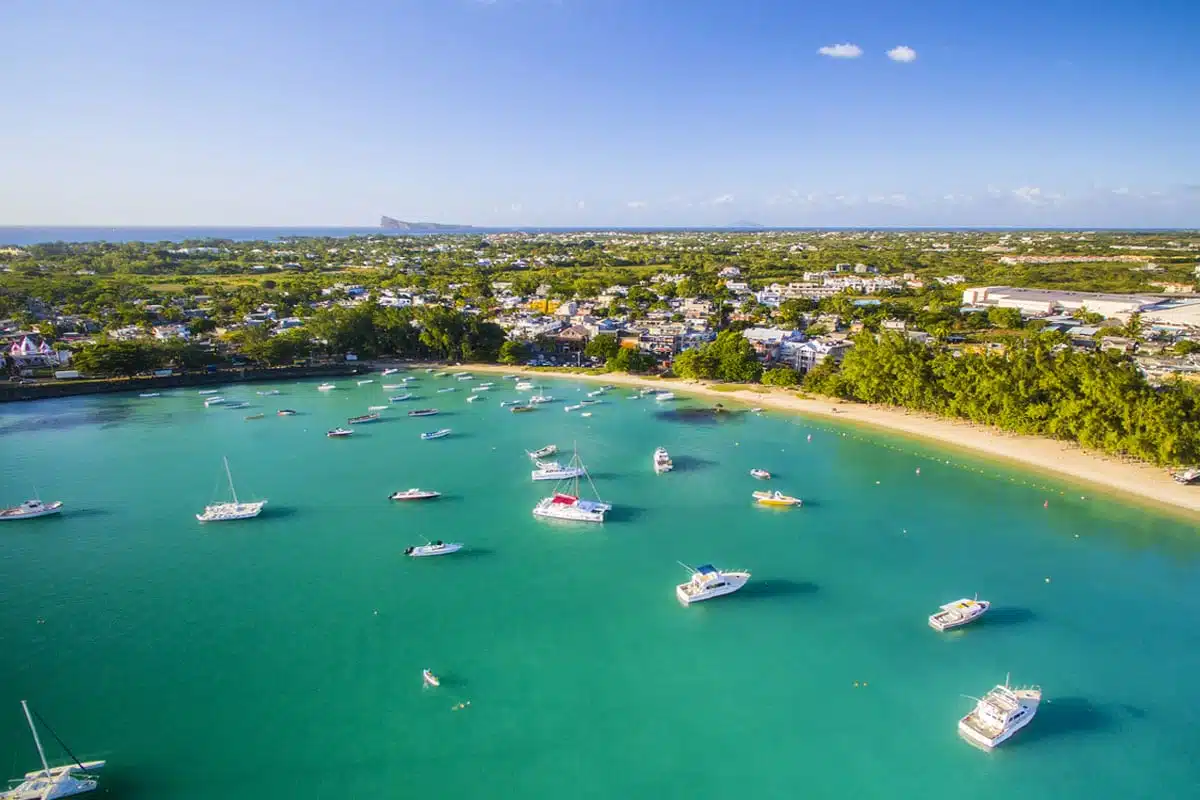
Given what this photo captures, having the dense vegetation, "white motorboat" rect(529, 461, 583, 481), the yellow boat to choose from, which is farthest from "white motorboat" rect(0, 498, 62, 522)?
the dense vegetation

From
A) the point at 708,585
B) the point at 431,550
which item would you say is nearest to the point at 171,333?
the point at 431,550

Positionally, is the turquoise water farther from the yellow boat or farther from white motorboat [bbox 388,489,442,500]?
white motorboat [bbox 388,489,442,500]

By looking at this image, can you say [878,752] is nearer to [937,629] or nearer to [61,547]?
[937,629]

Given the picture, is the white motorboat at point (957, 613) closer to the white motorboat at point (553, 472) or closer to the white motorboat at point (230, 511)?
the white motorboat at point (553, 472)

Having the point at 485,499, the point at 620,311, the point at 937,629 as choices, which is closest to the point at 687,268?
the point at 620,311

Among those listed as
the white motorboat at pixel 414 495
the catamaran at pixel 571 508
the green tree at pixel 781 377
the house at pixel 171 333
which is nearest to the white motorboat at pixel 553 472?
the catamaran at pixel 571 508

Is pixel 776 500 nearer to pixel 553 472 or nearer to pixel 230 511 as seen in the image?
pixel 553 472
